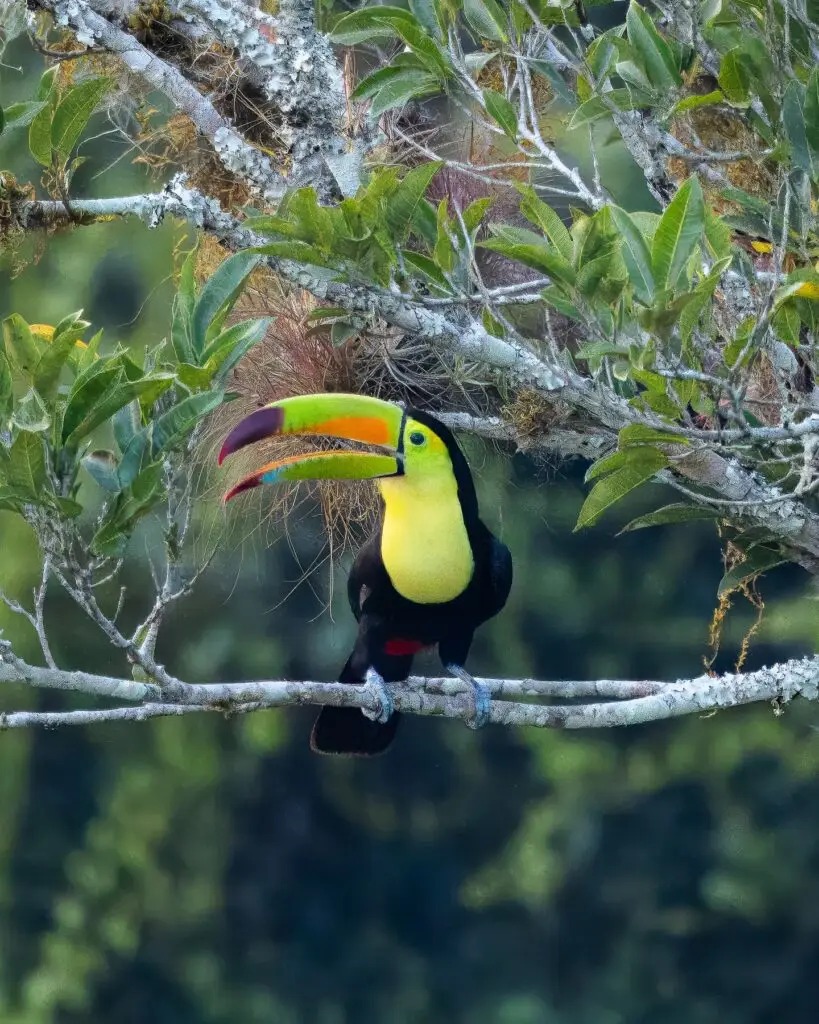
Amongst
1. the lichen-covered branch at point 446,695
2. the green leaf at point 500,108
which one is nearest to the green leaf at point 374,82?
the green leaf at point 500,108

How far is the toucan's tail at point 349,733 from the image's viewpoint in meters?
1.89

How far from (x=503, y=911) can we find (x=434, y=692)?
128cm

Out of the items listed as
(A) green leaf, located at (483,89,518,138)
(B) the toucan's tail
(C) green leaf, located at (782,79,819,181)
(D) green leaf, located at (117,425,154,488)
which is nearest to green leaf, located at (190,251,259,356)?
(D) green leaf, located at (117,425,154,488)

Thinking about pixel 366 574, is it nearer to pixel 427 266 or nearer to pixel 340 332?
pixel 340 332

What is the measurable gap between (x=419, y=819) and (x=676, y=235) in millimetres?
2156

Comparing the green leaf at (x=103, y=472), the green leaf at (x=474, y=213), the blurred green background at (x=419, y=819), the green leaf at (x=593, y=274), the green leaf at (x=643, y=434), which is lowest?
the blurred green background at (x=419, y=819)

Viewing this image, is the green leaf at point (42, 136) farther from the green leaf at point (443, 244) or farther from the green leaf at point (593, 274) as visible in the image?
the green leaf at point (593, 274)

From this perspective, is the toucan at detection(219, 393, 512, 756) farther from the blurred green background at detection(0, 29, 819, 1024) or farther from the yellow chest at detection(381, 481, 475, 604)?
the blurred green background at detection(0, 29, 819, 1024)

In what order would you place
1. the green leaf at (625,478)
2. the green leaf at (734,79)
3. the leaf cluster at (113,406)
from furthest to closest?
the green leaf at (734,79)
the green leaf at (625,478)
the leaf cluster at (113,406)

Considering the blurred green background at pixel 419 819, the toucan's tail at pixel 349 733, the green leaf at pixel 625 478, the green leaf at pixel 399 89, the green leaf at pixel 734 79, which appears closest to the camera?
the green leaf at pixel 625 478

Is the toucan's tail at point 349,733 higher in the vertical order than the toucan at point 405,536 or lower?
lower

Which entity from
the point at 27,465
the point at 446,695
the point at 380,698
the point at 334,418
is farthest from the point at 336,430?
the point at 27,465

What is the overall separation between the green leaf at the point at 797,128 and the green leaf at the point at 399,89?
1.35 feet

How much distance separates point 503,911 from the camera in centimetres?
297
